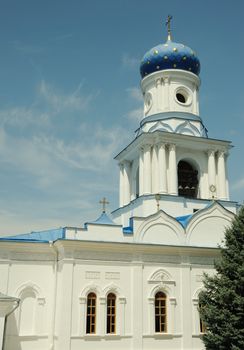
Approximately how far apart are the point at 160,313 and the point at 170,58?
1180 cm

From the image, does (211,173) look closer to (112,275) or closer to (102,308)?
(112,275)

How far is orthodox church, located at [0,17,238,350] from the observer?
14.0m

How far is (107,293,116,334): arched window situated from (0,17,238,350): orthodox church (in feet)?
0.11

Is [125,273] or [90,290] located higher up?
[125,273]

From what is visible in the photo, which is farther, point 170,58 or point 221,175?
point 170,58

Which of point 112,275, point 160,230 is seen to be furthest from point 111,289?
point 160,230

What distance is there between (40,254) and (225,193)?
8.46 meters

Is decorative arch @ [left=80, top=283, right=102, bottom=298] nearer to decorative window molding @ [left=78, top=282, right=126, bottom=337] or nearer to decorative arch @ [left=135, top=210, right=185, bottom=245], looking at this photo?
decorative window molding @ [left=78, top=282, right=126, bottom=337]

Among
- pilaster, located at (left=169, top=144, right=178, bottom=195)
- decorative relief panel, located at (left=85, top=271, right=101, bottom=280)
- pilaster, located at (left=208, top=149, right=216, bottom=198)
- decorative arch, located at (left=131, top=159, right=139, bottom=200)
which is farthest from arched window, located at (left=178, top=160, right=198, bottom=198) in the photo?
decorative relief panel, located at (left=85, top=271, right=101, bottom=280)

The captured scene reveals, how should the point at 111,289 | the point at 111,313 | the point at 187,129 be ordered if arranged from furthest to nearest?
the point at 187,129 < the point at 111,289 < the point at 111,313

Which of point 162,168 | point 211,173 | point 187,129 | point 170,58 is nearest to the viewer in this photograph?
point 162,168

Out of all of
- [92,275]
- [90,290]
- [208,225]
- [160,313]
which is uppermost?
[208,225]

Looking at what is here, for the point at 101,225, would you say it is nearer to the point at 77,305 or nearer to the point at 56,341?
the point at 77,305

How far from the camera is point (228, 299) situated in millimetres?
12469
